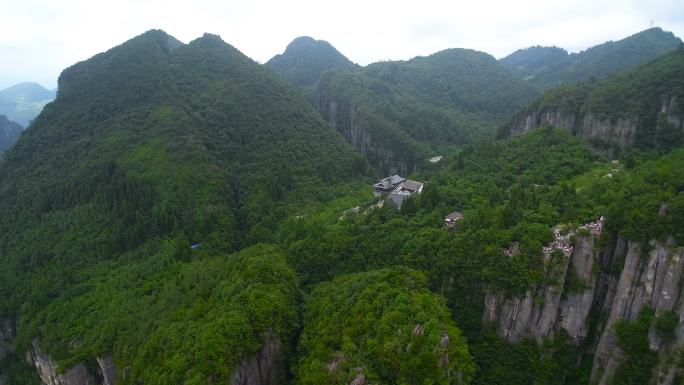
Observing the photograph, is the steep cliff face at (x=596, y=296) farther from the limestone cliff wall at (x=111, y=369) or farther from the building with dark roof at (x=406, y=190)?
the building with dark roof at (x=406, y=190)

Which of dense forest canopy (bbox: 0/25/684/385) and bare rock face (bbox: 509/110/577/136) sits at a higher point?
bare rock face (bbox: 509/110/577/136)

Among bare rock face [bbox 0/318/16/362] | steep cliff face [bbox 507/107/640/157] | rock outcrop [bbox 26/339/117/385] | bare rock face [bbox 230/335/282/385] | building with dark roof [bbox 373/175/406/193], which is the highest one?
steep cliff face [bbox 507/107/640/157]

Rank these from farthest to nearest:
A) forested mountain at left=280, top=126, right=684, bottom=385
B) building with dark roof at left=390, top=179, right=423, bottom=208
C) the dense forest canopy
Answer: building with dark roof at left=390, top=179, right=423, bottom=208
the dense forest canopy
forested mountain at left=280, top=126, right=684, bottom=385

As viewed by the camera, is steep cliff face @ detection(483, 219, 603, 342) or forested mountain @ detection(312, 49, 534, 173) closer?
steep cliff face @ detection(483, 219, 603, 342)

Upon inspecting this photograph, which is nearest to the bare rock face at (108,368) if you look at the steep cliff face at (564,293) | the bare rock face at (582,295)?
the steep cliff face at (564,293)

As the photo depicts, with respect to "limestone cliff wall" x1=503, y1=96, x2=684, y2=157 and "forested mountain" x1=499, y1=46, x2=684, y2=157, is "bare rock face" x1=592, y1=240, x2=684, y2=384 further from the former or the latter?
"limestone cliff wall" x1=503, y1=96, x2=684, y2=157

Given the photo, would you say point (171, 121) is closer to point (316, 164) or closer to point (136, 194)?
point (136, 194)

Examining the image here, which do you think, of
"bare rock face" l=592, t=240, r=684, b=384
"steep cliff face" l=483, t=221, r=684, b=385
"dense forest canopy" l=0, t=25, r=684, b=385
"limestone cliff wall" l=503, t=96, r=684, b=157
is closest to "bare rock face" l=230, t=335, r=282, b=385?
"dense forest canopy" l=0, t=25, r=684, b=385

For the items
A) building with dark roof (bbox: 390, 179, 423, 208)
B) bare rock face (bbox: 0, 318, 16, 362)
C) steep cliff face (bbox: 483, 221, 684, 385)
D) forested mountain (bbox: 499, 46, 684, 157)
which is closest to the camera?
steep cliff face (bbox: 483, 221, 684, 385)
